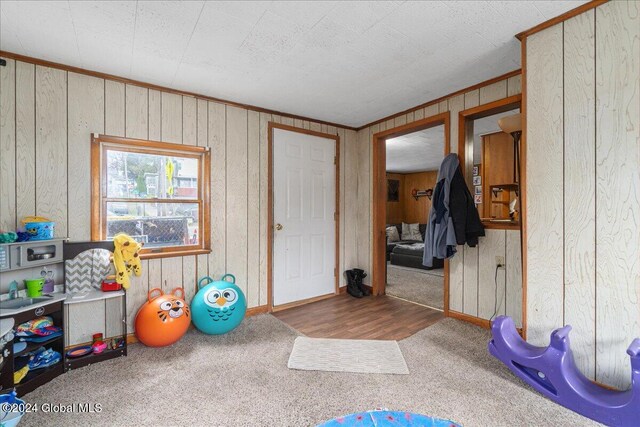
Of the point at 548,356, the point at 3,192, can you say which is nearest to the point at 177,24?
the point at 3,192

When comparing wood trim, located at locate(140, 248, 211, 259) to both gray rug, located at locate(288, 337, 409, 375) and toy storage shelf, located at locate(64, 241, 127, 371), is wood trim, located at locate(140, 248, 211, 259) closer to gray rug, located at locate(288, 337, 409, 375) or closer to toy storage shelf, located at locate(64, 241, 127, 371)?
toy storage shelf, located at locate(64, 241, 127, 371)

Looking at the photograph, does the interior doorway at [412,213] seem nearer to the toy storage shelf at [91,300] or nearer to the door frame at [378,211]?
the door frame at [378,211]

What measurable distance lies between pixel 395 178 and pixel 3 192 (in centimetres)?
792

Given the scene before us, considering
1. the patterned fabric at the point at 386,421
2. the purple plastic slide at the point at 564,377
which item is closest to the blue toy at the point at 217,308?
the patterned fabric at the point at 386,421

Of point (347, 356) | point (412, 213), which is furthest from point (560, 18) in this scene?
point (412, 213)

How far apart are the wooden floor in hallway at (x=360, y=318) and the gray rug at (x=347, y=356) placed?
0.15m

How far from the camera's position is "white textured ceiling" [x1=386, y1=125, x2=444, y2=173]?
4581 mm

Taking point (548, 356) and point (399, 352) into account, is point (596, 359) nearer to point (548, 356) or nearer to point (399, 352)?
point (548, 356)

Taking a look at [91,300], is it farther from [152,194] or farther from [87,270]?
[152,194]

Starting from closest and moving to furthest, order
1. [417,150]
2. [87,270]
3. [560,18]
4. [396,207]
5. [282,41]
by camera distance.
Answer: [560,18], [282,41], [87,270], [417,150], [396,207]

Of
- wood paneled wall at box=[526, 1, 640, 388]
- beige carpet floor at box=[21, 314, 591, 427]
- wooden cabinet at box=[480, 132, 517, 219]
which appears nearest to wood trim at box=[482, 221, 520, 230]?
wooden cabinet at box=[480, 132, 517, 219]

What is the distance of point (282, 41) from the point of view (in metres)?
2.01

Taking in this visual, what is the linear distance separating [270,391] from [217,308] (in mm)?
1001

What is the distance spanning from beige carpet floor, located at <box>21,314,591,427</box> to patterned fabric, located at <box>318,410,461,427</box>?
214 millimetres
